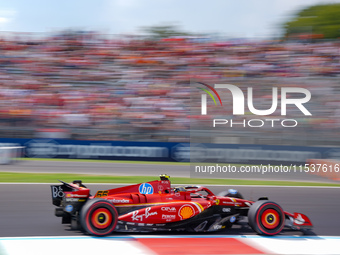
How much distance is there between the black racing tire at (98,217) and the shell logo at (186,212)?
2.54 feet

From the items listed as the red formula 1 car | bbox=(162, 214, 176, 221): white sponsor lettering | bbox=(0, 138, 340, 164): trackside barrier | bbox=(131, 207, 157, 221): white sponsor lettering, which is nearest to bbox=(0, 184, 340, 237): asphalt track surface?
the red formula 1 car

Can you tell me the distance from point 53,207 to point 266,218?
3.42 m

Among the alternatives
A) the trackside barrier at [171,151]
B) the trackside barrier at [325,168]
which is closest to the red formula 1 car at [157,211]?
the trackside barrier at [325,168]

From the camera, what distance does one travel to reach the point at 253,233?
586cm

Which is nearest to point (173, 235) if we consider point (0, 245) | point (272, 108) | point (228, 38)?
point (0, 245)

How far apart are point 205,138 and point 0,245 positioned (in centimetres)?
919

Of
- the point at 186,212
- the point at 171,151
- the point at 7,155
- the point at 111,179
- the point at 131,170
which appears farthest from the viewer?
the point at 171,151

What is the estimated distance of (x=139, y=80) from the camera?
15.8 metres

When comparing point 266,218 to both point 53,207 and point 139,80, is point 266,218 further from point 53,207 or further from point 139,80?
point 139,80

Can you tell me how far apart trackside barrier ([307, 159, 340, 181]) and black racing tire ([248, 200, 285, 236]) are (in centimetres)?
676

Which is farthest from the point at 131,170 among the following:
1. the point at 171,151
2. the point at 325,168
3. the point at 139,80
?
the point at 325,168

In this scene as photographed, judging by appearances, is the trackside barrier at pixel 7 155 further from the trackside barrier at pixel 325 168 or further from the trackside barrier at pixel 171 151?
the trackside barrier at pixel 325 168

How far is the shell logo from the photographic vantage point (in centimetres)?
554

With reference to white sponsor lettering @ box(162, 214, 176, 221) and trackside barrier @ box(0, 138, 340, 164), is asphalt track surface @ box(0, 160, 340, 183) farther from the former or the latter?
white sponsor lettering @ box(162, 214, 176, 221)
